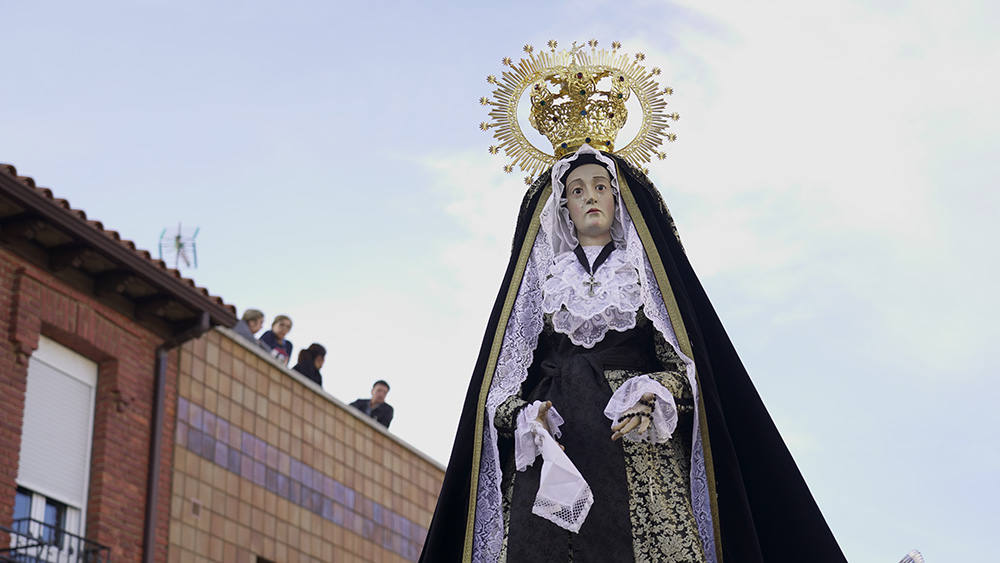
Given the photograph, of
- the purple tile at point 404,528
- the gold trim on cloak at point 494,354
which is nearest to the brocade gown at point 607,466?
the gold trim on cloak at point 494,354

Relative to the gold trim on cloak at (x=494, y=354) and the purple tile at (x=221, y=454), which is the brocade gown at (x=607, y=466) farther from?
the purple tile at (x=221, y=454)

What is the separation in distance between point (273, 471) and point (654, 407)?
1230cm

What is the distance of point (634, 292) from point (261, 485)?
1180 cm

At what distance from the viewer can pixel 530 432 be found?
217 inches

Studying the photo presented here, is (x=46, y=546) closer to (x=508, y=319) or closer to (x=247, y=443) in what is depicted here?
(x=247, y=443)

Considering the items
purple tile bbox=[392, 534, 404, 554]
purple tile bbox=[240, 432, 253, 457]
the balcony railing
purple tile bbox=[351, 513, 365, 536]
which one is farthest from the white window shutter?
purple tile bbox=[392, 534, 404, 554]

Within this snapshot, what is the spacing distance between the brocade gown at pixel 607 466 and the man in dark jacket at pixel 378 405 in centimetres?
1209

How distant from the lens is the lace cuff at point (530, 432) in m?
5.50

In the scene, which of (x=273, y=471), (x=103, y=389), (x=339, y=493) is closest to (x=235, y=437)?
(x=273, y=471)

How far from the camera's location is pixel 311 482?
705 inches

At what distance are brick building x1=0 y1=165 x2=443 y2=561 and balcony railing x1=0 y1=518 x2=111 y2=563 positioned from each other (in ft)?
0.08

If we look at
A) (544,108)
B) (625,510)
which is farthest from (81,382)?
(625,510)

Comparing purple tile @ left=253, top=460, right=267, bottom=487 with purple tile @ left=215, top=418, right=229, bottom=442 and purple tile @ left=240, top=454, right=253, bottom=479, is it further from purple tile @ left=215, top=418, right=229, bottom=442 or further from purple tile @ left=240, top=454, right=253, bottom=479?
purple tile @ left=215, top=418, right=229, bottom=442

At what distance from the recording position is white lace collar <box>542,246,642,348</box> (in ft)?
19.1
